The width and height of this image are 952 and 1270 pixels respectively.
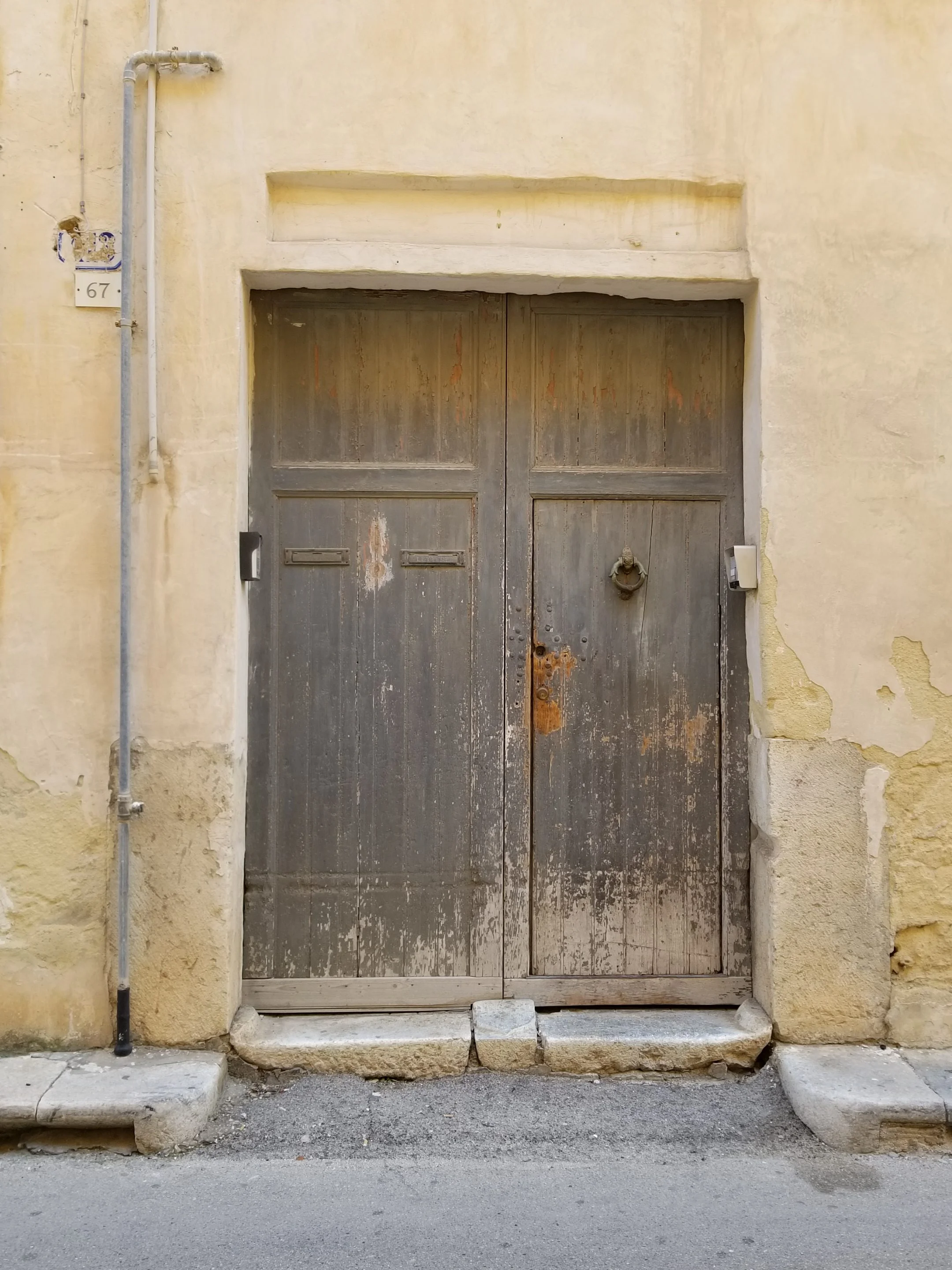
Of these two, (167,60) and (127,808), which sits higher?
(167,60)

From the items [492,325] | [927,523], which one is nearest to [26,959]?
[492,325]

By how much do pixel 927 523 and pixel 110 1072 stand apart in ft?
11.1

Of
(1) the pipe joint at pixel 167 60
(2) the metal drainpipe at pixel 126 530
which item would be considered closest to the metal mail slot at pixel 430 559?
(2) the metal drainpipe at pixel 126 530

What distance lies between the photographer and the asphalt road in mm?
2654

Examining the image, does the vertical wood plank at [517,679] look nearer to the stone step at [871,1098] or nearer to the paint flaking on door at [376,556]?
the paint flaking on door at [376,556]

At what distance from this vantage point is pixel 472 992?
3846mm

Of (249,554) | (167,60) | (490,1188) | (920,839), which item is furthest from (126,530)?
(920,839)

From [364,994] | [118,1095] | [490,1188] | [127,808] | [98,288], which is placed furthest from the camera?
[364,994]

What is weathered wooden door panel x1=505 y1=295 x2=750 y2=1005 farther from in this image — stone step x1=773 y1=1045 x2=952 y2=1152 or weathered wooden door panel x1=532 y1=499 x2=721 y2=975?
stone step x1=773 y1=1045 x2=952 y2=1152

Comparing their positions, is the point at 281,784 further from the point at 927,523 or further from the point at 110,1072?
the point at 927,523

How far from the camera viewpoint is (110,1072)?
3326mm

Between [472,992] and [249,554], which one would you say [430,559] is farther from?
[472,992]

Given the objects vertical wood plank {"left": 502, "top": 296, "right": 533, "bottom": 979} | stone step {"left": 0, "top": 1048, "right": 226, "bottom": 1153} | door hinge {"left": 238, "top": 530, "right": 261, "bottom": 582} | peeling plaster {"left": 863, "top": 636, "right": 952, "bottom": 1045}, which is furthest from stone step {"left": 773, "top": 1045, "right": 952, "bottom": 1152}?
door hinge {"left": 238, "top": 530, "right": 261, "bottom": 582}

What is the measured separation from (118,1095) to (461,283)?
9.81ft
